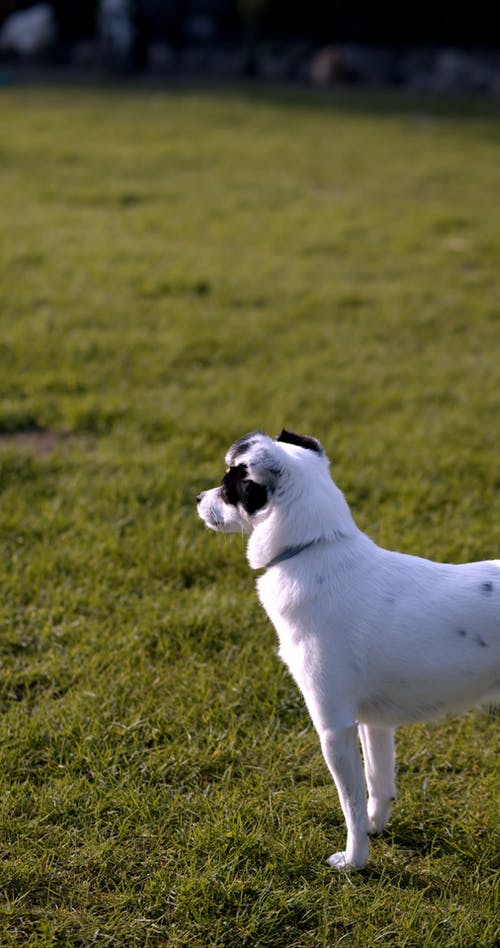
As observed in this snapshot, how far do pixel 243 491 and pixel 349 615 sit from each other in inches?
16.9

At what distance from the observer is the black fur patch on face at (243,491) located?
2467 mm

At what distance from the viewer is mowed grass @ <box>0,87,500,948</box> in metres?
2.54

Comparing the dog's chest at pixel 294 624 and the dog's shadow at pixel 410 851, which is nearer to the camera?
the dog's chest at pixel 294 624

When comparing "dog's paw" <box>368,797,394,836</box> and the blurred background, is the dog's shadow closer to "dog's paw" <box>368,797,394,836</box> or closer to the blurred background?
"dog's paw" <box>368,797,394,836</box>

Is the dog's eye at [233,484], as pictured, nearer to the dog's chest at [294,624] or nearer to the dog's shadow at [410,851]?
the dog's chest at [294,624]

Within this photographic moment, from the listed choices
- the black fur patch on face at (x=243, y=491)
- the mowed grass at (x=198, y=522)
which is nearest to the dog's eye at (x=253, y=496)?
the black fur patch on face at (x=243, y=491)

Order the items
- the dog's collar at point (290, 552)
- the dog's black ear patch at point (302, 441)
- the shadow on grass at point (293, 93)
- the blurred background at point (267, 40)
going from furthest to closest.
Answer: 1. the blurred background at point (267, 40)
2. the shadow on grass at point (293, 93)
3. the dog's black ear patch at point (302, 441)
4. the dog's collar at point (290, 552)

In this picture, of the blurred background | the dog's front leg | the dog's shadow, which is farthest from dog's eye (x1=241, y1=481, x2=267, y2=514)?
the blurred background

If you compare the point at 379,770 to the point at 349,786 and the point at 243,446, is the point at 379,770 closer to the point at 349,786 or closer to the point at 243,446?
the point at 349,786

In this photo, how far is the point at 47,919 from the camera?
94.6 inches

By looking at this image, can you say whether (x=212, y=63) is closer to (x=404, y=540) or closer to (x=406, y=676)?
(x=404, y=540)

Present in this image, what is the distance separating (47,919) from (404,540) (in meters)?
2.16

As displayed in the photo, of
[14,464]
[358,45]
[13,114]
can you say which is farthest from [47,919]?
[358,45]

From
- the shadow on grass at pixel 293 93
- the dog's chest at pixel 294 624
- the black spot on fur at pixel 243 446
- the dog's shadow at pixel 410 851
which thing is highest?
the shadow on grass at pixel 293 93
